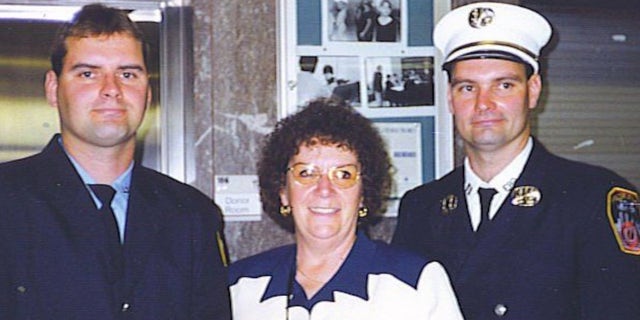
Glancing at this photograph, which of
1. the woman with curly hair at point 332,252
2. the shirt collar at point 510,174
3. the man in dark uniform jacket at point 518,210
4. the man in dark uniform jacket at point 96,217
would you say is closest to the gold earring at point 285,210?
the woman with curly hair at point 332,252

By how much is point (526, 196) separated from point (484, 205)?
0.34 ft

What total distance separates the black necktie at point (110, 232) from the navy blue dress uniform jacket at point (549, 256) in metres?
0.78

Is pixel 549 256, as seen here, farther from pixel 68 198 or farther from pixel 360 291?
pixel 68 198

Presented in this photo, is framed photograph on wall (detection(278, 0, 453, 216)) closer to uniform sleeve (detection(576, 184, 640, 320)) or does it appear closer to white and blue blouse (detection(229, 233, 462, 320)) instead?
white and blue blouse (detection(229, 233, 462, 320))

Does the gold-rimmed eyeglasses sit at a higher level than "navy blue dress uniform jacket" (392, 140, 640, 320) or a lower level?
higher

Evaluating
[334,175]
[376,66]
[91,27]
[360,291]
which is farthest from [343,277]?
[376,66]

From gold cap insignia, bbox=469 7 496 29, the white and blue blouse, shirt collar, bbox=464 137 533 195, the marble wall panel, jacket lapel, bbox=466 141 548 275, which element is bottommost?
the white and blue blouse

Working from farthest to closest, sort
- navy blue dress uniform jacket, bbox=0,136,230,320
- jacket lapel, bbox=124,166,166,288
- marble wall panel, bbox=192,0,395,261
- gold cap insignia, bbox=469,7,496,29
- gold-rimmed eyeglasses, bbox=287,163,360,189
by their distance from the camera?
1. marble wall panel, bbox=192,0,395,261
2. gold cap insignia, bbox=469,7,496,29
3. gold-rimmed eyeglasses, bbox=287,163,360,189
4. jacket lapel, bbox=124,166,166,288
5. navy blue dress uniform jacket, bbox=0,136,230,320

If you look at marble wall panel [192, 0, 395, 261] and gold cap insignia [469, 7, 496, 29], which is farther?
marble wall panel [192, 0, 395, 261]

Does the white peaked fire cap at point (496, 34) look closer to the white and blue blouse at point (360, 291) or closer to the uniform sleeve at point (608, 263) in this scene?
the uniform sleeve at point (608, 263)

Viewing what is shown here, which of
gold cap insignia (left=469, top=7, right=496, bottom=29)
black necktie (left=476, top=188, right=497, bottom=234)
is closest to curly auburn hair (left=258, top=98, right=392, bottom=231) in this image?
black necktie (left=476, top=188, right=497, bottom=234)

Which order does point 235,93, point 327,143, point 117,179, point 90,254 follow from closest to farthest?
point 90,254 < point 117,179 < point 327,143 < point 235,93

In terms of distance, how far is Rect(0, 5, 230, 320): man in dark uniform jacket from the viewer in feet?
6.58

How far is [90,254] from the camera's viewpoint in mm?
2045
